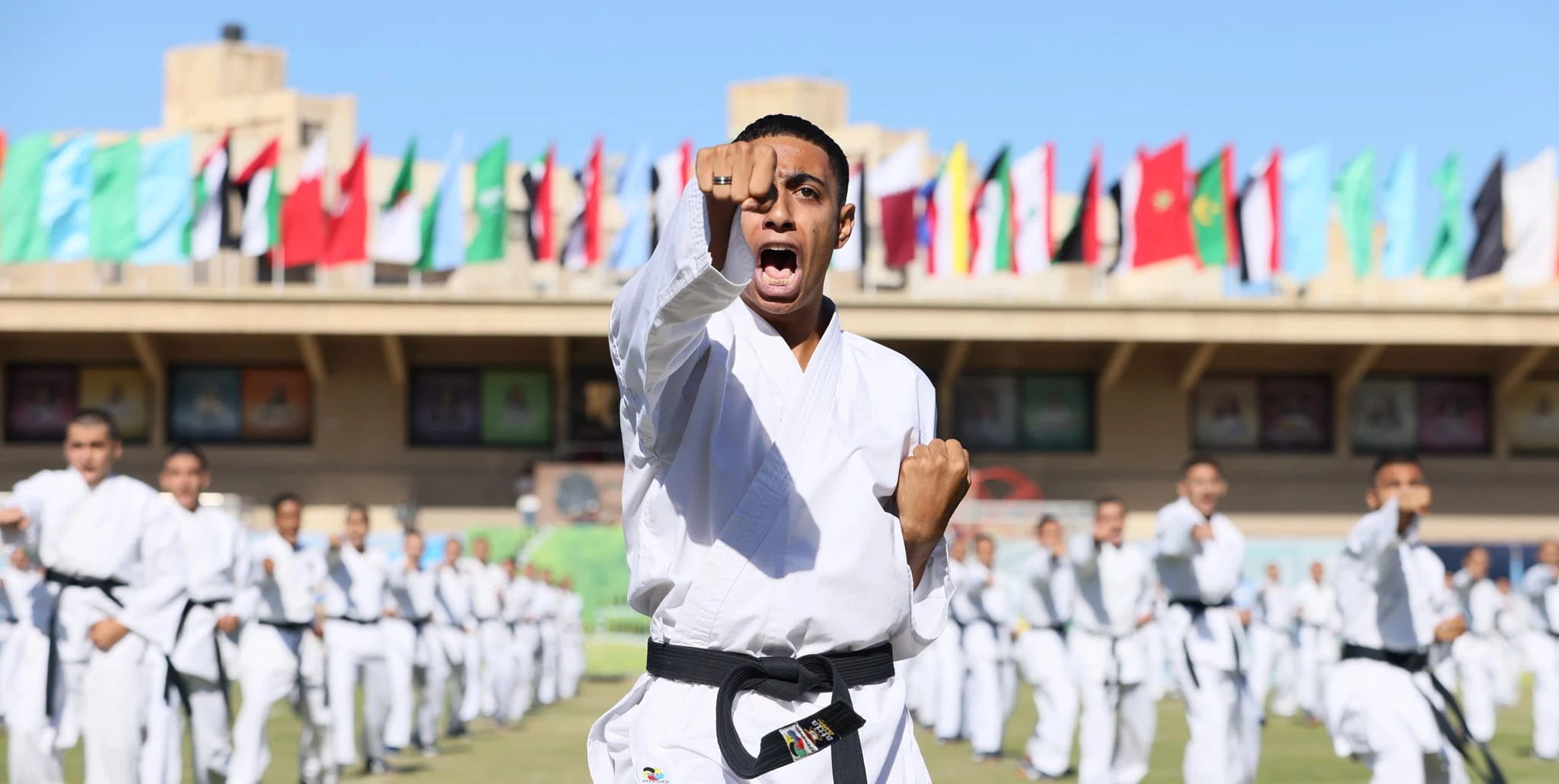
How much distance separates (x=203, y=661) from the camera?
404 inches

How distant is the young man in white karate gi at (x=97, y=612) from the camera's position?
9.07 metres

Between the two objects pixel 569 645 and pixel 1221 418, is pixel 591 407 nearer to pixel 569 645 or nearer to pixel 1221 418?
pixel 1221 418

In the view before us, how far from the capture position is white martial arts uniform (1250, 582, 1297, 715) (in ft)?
74.9

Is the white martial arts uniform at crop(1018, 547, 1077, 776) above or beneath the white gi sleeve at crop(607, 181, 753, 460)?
beneath

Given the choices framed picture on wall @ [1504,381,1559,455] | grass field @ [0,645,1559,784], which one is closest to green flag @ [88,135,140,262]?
grass field @ [0,645,1559,784]

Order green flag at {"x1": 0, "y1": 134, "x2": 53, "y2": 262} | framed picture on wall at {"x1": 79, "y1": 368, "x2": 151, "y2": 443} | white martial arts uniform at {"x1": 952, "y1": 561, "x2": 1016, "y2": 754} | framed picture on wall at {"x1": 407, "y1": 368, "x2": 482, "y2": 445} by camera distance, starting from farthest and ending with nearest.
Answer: framed picture on wall at {"x1": 407, "y1": 368, "x2": 482, "y2": 445} < framed picture on wall at {"x1": 79, "y1": 368, "x2": 151, "y2": 443} < green flag at {"x1": 0, "y1": 134, "x2": 53, "y2": 262} < white martial arts uniform at {"x1": 952, "y1": 561, "x2": 1016, "y2": 754}

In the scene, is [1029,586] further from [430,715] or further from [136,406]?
[136,406]

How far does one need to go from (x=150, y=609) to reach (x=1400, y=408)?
35.6 meters

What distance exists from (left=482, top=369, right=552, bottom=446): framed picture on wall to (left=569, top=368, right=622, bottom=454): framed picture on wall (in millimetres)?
656

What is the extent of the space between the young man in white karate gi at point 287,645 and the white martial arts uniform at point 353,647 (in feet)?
3.16

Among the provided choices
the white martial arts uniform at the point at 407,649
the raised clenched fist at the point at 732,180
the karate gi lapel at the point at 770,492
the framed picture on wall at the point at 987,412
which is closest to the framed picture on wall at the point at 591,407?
the framed picture on wall at the point at 987,412

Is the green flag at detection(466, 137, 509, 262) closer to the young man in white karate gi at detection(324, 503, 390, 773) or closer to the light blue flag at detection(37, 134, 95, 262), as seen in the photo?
the light blue flag at detection(37, 134, 95, 262)

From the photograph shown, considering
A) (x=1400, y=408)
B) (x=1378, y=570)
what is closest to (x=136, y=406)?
(x=1400, y=408)

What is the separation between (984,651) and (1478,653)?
5092 millimetres
